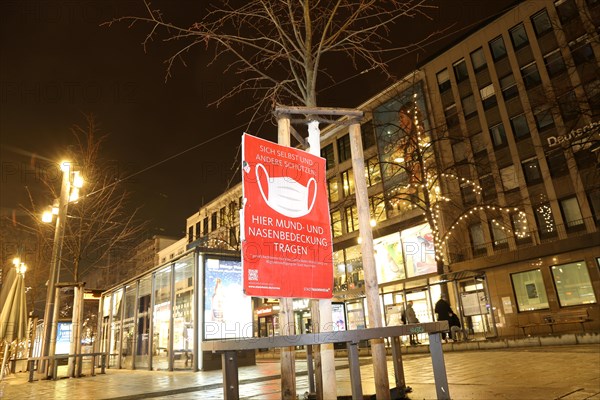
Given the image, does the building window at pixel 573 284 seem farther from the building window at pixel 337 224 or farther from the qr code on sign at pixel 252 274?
the qr code on sign at pixel 252 274

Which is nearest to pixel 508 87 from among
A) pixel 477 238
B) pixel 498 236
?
pixel 498 236

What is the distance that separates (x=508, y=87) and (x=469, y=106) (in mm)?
2659

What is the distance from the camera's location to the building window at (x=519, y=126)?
26.4 meters

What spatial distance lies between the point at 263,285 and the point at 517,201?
24.7 meters

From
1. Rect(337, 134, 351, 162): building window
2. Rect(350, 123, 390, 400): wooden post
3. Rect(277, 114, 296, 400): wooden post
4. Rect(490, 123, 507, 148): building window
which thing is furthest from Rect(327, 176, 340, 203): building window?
Rect(277, 114, 296, 400): wooden post

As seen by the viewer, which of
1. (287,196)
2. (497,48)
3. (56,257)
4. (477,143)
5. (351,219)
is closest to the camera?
(287,196)

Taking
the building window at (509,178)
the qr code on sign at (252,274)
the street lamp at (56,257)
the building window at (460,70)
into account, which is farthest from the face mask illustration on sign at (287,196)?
the building window at (460,70)

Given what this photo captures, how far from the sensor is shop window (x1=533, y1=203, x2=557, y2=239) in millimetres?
24312

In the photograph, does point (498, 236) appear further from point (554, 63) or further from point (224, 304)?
point (224, 304)

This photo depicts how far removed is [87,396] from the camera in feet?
26.1

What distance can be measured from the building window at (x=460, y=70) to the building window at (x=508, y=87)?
2.78 metres

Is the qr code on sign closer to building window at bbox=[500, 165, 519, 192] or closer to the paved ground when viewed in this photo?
the paved ground

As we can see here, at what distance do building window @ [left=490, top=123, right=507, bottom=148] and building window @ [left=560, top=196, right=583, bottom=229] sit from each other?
→ 5210 mm

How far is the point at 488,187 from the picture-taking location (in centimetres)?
2750
